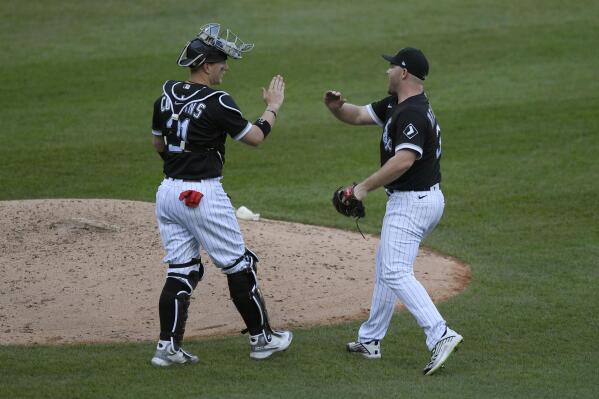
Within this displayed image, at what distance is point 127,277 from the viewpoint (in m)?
7.73

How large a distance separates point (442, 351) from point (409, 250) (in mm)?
635

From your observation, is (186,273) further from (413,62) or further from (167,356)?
(413,62)

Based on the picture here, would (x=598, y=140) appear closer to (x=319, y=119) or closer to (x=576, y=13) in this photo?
(x=319, y=119)

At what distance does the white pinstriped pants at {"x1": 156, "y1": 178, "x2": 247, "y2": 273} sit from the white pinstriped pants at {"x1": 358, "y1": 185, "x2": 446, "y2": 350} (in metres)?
Answer: 0.88

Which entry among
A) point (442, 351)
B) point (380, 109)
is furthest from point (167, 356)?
point (380, 109)

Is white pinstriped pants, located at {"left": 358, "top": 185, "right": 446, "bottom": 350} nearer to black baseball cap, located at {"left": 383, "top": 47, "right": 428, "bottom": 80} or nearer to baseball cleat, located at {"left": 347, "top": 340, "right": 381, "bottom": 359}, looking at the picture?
baseball cleat, located at {"left": 347, "top": 340, "right": 381, "bottom": 359}

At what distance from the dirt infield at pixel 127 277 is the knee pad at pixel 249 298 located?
771mm

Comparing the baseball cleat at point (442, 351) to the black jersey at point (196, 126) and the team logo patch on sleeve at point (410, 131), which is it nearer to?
the team logo patch on sleeve at point (410, 131)

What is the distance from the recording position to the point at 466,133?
42.7 feet

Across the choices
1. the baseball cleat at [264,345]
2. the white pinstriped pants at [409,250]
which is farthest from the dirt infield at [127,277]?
the white pinstriped pants at [409,250]

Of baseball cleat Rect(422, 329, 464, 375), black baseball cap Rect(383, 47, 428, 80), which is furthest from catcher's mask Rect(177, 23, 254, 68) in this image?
baseball cleat Rect(422, 329, 464, 375)

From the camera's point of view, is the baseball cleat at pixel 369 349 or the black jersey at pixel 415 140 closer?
the black jersey at pixel 415 140

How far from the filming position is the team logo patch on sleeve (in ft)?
19.9

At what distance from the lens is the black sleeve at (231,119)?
6074 mm
